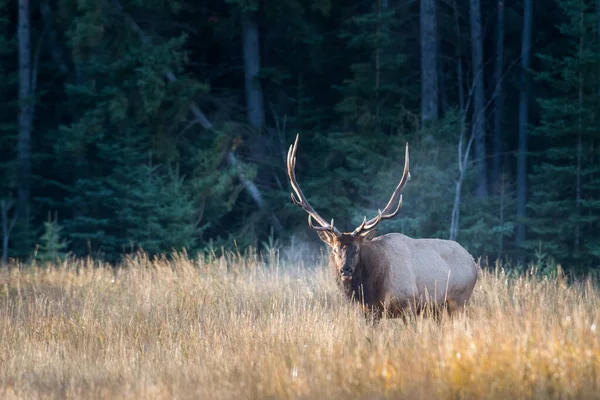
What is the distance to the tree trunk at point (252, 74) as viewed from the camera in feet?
75.7

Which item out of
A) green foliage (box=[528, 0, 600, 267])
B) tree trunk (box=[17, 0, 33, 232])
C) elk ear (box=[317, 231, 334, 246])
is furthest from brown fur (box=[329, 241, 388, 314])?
tree trunk (box=[17, 0, 33, 232])

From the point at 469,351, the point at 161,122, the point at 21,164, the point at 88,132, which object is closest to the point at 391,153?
the point at 161,122

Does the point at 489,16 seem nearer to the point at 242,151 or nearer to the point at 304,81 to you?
the point at 304,81

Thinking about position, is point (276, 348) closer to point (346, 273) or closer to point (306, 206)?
point (346, 273)

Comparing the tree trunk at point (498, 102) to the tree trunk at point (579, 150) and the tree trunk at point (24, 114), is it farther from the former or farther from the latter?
the tree trunk at point (24, 114)

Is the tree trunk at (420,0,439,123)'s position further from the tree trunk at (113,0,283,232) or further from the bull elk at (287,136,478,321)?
the bull elk at (287,136,478,321)

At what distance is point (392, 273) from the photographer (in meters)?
8.83

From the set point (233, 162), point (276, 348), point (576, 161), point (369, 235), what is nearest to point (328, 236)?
point (369, 235)

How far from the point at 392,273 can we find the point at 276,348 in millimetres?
2083

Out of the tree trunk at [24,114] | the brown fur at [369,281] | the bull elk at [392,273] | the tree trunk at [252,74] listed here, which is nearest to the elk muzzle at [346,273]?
the bull elk at [392,273]

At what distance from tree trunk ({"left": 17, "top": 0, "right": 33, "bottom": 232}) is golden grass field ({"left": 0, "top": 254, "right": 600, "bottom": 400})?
15235mm

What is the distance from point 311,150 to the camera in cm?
2356

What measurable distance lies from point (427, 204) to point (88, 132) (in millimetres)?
8961

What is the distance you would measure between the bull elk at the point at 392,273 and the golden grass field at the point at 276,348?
24cm
